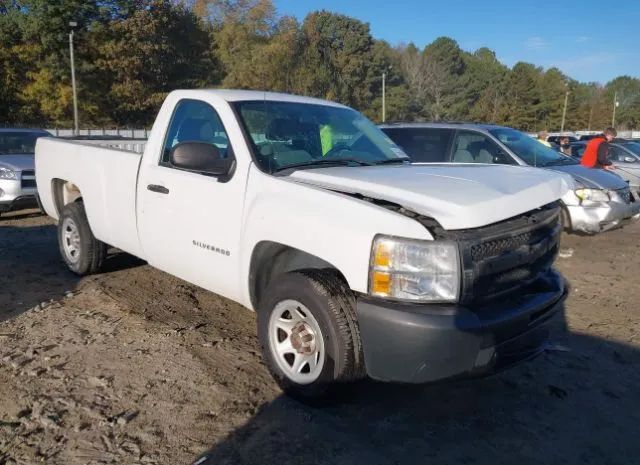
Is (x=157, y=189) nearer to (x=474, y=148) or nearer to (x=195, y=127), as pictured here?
(x=195, y=127)

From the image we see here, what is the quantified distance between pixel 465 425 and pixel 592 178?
18.8 feet

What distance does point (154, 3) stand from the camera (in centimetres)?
4759

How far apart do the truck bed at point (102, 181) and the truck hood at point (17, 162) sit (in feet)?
11.5

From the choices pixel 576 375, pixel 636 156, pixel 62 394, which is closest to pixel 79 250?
pixel 62 394

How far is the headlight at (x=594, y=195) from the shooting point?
754 centimetres

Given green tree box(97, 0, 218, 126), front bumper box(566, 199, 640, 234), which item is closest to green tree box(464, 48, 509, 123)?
green tree box(97, 0, 218, 126)

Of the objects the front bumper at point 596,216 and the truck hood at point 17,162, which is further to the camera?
the truck hood at point 17,162

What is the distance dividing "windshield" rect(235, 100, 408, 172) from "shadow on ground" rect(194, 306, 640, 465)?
1593 mm

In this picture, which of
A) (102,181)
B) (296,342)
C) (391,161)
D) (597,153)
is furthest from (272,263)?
(597,153)

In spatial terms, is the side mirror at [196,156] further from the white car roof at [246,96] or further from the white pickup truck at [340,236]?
the white car roof at [246,96]

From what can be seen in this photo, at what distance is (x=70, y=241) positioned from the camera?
6.07m

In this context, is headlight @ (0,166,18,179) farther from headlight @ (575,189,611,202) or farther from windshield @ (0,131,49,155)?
headlight @ (575,189,611,202)

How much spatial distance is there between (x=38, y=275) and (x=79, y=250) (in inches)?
24.5

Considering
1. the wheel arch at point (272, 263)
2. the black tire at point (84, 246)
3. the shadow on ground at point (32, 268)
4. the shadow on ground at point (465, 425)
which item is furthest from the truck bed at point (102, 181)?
the shadow on ground at point (465, 425)
